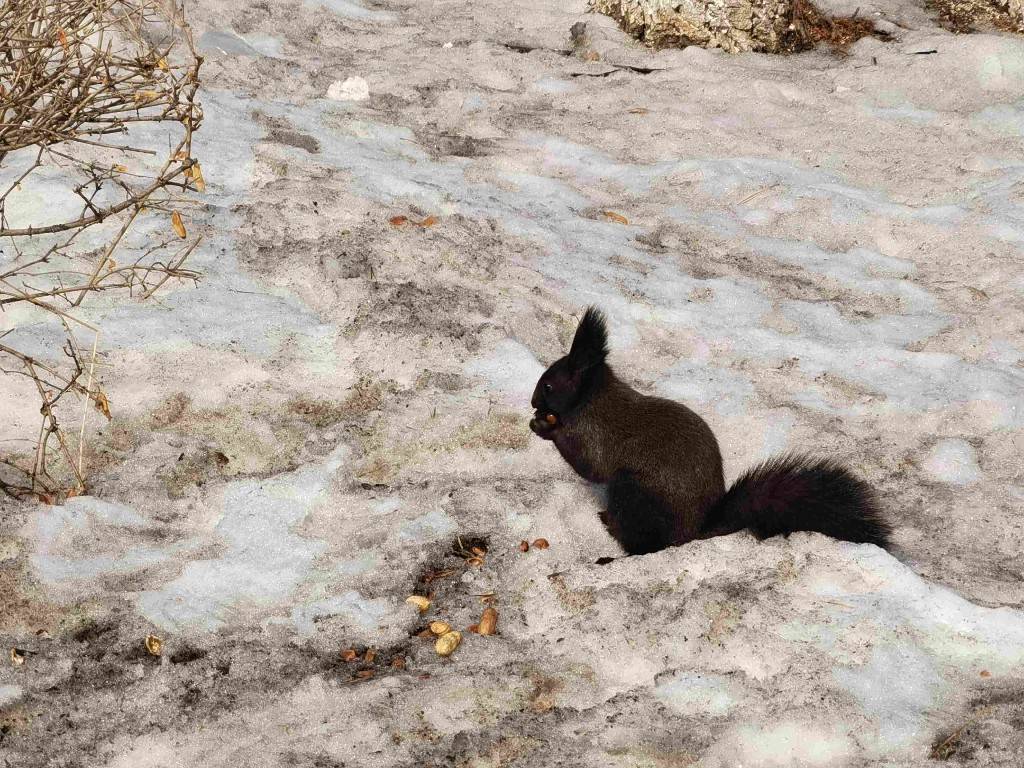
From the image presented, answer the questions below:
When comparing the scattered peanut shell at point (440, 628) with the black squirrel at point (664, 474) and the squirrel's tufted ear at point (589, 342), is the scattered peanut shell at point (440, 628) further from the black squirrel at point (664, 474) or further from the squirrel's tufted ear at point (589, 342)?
the squirrel's tufted ear at point (589, 342)

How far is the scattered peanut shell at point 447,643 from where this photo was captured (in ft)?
8.04

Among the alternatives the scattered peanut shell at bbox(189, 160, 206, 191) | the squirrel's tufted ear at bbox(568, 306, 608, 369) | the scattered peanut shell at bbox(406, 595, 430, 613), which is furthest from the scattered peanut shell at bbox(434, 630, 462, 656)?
the scattered peanut shell at bbox(189, 160, 206, 191)

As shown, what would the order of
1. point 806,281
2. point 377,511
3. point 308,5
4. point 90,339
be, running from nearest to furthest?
point 377,511, point 90,339, point 806,281, point 308,5

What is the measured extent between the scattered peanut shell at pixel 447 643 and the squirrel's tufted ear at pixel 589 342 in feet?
3.32

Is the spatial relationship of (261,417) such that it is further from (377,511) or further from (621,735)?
(621,735)

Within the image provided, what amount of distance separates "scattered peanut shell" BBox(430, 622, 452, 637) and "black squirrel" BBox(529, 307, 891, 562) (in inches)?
23.3

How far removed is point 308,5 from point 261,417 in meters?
3.68

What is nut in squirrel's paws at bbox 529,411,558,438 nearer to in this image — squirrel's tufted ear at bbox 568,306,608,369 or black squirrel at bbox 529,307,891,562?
black squirrel at bbox 529,307,891,562

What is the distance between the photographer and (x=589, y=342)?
306 centimetres

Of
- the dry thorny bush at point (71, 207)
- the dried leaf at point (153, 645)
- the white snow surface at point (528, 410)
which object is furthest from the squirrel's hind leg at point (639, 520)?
the dry thorny bush at point (71, 207)

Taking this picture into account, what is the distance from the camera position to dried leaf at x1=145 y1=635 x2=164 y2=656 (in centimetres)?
242

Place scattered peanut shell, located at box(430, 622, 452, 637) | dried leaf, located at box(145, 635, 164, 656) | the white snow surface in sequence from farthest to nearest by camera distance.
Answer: scattered peanut shell, located at box(430, 622, 452, 637)
dried leaf, located at box(145, 635, 164, 656)
the white snow surface

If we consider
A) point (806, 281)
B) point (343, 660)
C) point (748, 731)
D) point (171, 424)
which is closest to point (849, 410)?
point (806, 281)

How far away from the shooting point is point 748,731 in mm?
2184
